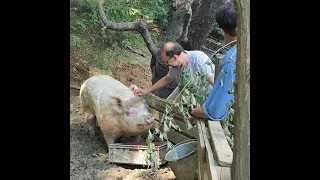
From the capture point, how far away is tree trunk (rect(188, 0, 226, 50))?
705 centimetres

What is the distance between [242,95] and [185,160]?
2.12 meters

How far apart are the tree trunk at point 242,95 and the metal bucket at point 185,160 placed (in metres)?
1.79

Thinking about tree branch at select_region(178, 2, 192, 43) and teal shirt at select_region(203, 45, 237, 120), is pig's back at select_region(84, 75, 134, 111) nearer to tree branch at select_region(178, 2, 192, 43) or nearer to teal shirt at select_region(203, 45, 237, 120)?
tree branch at select_region(178, 2, 192, 43)

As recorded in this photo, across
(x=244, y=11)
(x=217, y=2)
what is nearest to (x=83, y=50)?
(x=217, y=2)

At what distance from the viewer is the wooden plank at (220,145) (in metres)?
2.57

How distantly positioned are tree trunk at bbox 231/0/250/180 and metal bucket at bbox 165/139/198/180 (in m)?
1.79

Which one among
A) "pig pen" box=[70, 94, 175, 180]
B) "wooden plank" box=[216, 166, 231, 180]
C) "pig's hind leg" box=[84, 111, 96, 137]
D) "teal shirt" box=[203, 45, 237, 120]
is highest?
"teal shirt" box=[203, 45, 237, 120]

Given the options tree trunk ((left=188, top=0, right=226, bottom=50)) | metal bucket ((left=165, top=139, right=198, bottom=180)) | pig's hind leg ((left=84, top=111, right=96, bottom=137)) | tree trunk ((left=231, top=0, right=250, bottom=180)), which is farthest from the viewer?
tree trunk ((left=188, top=0, right=226, bottom=50))

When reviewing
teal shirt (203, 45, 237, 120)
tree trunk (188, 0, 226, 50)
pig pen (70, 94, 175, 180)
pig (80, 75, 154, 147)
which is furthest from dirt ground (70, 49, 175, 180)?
tree trunk (188, 0, 226, 50)

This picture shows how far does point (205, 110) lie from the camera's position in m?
3.52

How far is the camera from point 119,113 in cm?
551

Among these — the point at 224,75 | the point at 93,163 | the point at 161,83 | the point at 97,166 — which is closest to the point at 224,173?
the point at 224,75

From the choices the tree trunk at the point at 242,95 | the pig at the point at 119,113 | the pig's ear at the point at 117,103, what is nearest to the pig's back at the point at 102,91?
the pig at the point at 119,113
